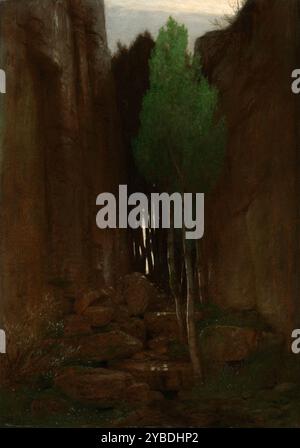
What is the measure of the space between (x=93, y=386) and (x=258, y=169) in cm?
493

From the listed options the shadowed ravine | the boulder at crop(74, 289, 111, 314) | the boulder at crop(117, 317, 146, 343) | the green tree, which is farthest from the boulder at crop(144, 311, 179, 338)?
the boulder at crop(74, 289, 111, 314)

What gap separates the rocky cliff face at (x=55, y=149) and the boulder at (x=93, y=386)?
5.24ft

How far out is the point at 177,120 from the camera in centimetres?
1091

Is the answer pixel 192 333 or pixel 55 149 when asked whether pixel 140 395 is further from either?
pixel 55 149

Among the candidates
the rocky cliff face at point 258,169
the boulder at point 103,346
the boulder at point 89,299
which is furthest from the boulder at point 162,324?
the rocky cliff face at point 258,169

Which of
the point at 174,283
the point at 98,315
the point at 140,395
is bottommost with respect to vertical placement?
the point at 140,395

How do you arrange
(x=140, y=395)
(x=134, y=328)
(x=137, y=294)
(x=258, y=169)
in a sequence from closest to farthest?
(x=140, y=395) → (x=258, y=169) → (x=134, y=328) → (x=137, y=294)

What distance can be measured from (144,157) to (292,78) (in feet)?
9.64

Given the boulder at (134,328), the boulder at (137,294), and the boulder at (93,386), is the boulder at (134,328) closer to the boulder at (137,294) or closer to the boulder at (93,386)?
the boulder at (137,294)

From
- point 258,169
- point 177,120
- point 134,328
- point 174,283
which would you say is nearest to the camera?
point 177,120

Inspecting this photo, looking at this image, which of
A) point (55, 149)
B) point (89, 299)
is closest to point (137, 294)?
point (89, 299)

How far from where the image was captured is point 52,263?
11852mm

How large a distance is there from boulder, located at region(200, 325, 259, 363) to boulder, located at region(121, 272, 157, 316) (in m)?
1.85
